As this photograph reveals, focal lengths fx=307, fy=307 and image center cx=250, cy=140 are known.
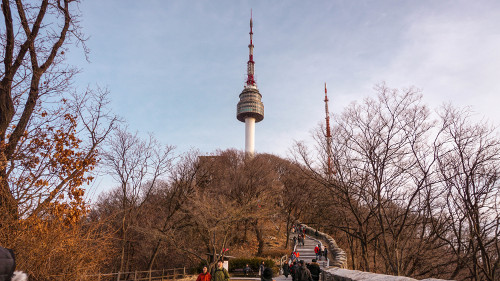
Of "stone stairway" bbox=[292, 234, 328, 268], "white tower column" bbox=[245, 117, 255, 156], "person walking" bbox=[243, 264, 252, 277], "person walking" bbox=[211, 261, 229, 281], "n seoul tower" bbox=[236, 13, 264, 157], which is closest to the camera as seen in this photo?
"person walking" bbox=[211, 261, 229, 281]

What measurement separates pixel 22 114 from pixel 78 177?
6.56 feet

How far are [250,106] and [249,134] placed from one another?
9.14 meters

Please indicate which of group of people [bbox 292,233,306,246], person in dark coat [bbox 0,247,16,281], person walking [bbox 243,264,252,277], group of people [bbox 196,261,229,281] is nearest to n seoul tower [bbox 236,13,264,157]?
group of people [bbox 292,233,306,246]

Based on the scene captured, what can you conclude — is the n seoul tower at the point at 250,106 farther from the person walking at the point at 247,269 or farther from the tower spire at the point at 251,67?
the person walking at the point at 247,269

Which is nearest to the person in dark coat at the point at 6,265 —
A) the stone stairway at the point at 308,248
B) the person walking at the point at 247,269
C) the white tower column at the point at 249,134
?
the person walking at the point at 247,269

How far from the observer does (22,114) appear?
7.52 metres

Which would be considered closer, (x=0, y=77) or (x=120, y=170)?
(x=0, y=77)

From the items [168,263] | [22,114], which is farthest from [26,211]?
[168,263]

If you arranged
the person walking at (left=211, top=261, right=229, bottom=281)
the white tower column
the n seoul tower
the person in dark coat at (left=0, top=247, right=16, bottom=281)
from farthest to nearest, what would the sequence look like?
the n seoul tower < the white tower column < the person walking at (left=211, top=261, right=229, bottom=281) < the person in dark coat at (left=0, top=247, right=16, bottom=281)

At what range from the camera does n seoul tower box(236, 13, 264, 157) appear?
96625mm

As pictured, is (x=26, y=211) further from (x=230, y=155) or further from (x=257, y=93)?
(x=257, y=93)

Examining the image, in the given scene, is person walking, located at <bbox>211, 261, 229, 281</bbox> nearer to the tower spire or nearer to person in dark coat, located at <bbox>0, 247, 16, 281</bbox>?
person in dark coat, located at <bbox>0, 247, 16, 281</bbox>

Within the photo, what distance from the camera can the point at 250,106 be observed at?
97.7 meters

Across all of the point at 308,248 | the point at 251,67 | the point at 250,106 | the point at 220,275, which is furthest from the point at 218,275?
the point at 251,67
